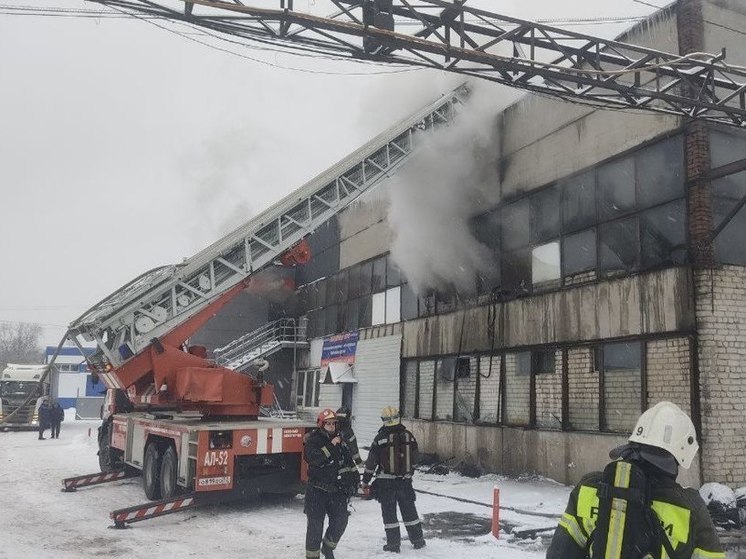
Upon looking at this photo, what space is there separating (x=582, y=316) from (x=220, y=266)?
6.51 m

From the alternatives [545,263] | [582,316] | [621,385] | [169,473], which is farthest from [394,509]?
[545,263]

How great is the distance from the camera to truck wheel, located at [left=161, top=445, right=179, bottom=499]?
32.9 ft

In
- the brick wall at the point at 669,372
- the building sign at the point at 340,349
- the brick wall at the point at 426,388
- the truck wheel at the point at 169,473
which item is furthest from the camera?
the building sign at the point at 340,349

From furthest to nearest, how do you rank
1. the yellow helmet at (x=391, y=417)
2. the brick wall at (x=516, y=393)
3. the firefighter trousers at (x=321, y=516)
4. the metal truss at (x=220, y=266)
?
the brick wall at (x=516, y=393) < the metal truss at (x=220, y=266) < the yellow helmet at (x=391, y=417) < the firefighter trousers at (x=321, y=516)

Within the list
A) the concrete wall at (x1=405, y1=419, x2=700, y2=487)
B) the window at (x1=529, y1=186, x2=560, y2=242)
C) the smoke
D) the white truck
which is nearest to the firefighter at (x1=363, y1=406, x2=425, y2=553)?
the concrete wall at (x1=405, y1=419, x2=700, y2=487)

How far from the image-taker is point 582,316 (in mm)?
11750

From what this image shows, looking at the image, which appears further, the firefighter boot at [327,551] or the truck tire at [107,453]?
the truck tire at [107,453]

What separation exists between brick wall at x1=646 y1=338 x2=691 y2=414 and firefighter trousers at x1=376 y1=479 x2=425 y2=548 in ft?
15.1

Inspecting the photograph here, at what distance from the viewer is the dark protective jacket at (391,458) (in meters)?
7.55

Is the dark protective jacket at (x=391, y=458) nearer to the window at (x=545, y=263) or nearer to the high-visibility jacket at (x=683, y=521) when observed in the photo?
the high-visibility jacket at (x=683, y=521)

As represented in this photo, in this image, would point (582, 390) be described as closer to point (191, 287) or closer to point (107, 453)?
point (191, 287)

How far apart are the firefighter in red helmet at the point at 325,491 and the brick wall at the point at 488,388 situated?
7471 mm

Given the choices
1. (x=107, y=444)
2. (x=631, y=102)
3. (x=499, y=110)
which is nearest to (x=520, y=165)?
(x=499, y=110)

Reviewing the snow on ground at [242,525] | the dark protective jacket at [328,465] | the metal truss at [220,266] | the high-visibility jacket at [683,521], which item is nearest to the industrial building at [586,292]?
the snow on ground at [242,525]
